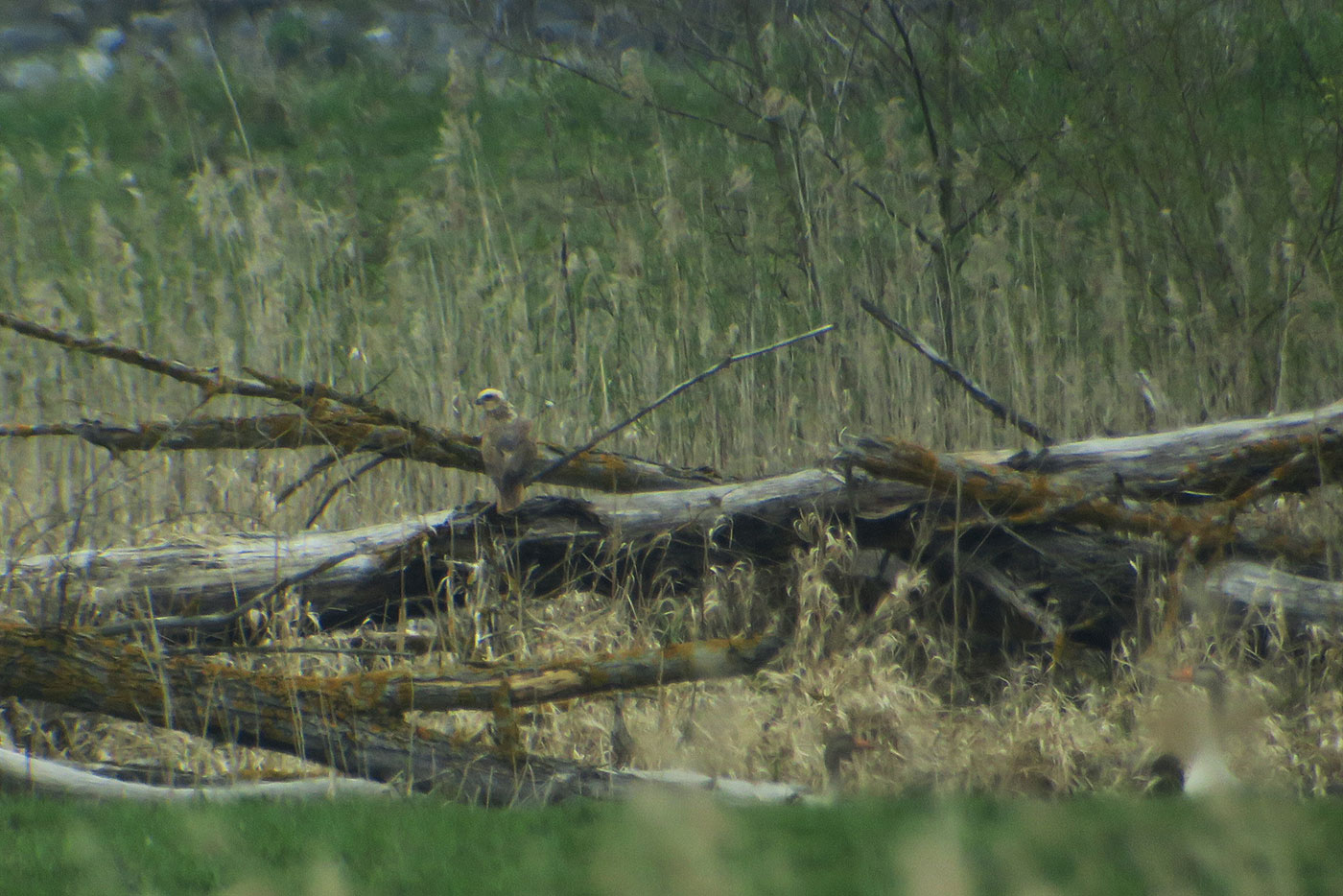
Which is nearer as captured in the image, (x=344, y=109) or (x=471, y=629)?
(x=471, y=629)

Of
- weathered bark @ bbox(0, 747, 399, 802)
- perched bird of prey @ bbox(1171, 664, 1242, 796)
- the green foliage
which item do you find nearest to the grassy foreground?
perched bird of prey @ bbox(1171, 664, 1242, 796)

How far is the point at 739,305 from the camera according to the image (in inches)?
239

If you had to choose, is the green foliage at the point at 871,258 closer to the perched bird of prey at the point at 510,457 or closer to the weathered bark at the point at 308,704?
the perched bird of prey at the point at 510,457

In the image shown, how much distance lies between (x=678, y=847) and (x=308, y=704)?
2.52 meters

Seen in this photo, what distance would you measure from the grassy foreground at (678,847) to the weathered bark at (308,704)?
34 cm

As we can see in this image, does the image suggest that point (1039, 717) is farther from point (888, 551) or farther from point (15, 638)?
point (15, 638)

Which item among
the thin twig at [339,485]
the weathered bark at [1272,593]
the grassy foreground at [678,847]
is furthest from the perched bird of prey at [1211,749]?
the thin twig at [339,485]

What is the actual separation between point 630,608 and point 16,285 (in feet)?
12.5

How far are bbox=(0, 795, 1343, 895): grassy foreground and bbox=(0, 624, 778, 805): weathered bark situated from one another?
336mm

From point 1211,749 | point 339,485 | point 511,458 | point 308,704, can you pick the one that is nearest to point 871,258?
point 511,458

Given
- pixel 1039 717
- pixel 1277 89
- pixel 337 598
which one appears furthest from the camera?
pixel 1277 89

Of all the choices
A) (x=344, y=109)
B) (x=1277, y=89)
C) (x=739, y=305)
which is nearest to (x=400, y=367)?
(x=739, y=305)

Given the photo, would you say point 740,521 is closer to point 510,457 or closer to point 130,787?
point 510,457

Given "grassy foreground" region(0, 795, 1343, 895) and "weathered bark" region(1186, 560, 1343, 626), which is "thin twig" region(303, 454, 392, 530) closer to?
"grassy foreground" region(0, 795, 1343, 895)
